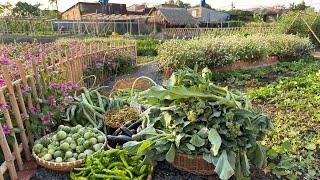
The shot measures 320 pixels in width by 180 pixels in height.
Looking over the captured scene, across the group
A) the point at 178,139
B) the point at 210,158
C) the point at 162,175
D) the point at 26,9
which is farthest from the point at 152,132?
the point at 26,9

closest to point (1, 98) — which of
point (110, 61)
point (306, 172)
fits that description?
point (306, 172)

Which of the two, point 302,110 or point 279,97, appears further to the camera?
point 279,97

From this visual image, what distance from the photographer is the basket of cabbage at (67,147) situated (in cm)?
309

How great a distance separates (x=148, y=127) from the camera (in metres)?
3.25


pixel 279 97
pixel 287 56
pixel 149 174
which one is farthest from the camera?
pixel 287 56

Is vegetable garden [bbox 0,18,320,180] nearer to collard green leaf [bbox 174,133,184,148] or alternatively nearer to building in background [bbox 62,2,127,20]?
collard green leaf [bbox 174,133,184,148]

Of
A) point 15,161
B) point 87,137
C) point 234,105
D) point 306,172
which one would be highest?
point 234,105

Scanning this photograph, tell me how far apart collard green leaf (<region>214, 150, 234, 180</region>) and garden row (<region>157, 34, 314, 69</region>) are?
192 inches

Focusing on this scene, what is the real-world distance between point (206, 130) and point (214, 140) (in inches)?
6.9

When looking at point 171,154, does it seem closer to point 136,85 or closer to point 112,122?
point 112,122

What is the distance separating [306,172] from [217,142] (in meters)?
1.40

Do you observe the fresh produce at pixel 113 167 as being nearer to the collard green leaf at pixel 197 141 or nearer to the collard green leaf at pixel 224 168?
the collard green leaf at pixel 197 141

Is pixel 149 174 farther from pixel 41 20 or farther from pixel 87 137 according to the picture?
pixel 41 20

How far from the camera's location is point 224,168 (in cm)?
264
